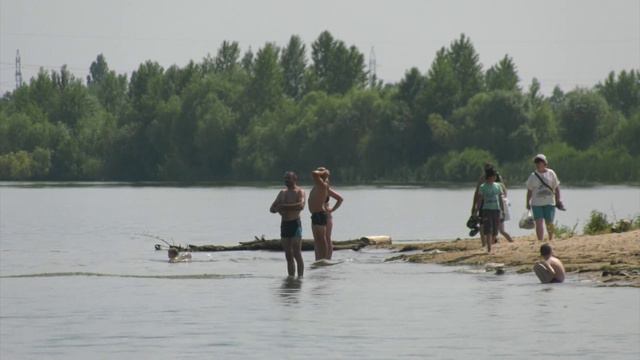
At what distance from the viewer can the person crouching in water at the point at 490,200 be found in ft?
97.0

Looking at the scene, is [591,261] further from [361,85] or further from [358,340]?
[361,85]

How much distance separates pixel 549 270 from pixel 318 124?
351 ft

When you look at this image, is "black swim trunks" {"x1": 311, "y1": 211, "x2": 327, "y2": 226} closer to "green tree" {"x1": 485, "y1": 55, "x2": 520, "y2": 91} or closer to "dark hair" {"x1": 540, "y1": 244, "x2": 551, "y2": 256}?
"dark hair" {"x1": 540, "y1": 244, "x2": 551, "y2": 256}

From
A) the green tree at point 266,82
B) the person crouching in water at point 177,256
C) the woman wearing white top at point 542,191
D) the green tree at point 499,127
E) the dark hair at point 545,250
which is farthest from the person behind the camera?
the green tree at point 266,82

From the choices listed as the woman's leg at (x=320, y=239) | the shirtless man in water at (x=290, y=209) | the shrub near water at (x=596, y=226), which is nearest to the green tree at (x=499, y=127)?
the shrub near water at (x=596, y=226)

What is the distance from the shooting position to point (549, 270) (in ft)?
88.5

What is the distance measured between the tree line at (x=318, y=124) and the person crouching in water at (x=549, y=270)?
86.4 meters

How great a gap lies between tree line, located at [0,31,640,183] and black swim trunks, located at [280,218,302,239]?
86338 mm

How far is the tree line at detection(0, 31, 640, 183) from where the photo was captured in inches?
4651

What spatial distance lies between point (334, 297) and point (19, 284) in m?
7.10

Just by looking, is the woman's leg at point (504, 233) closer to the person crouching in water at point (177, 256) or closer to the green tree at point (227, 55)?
the person crouching in water at point (177, 256)

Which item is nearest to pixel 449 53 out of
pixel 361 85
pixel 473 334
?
pixel 361 85

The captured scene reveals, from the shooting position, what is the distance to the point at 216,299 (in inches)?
1088

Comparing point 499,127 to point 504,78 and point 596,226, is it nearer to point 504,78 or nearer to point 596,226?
point 504,78
